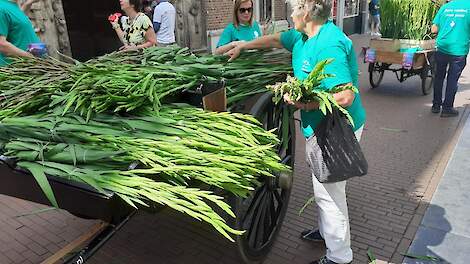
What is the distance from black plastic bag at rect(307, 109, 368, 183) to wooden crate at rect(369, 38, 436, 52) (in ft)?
17.6

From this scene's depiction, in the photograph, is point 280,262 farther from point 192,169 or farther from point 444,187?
point 444,187

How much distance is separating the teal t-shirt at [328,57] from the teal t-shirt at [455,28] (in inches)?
168

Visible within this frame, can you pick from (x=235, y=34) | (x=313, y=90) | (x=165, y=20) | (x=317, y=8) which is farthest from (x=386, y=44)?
(x=313, y=90)

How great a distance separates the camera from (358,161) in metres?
2.40

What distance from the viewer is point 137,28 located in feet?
15.1

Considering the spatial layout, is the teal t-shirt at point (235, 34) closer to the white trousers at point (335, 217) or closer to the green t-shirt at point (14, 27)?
the green t-shirt at point (14, 27)

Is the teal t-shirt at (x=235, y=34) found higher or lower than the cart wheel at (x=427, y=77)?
higher

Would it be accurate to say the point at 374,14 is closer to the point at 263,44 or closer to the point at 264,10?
the point at 264,10

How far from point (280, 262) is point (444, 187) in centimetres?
200

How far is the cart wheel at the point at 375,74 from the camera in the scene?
7.63 meters

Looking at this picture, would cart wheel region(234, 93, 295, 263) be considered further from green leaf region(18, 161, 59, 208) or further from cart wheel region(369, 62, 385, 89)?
cart wheel region(369, 62, 385, 89)

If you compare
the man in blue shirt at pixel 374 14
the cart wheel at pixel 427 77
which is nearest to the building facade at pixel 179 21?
the cart wheel at pixel 427 77

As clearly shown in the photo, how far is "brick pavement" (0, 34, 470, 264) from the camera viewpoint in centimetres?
295

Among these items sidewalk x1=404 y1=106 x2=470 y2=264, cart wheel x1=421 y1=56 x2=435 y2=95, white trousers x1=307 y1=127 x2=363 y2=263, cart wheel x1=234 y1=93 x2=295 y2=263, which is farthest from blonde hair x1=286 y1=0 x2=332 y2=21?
cart wheel x1=421 y1=56 x2=435 y2=95
